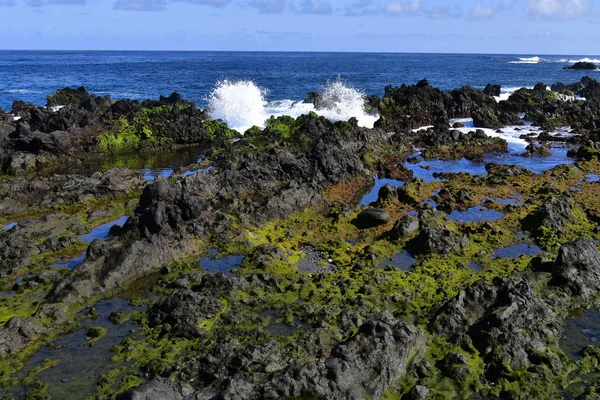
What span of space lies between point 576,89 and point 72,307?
8640 cm

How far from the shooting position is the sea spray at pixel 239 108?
5338 cm

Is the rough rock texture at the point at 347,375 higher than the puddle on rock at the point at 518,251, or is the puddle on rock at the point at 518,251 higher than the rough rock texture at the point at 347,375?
the rough rock texture at the point at 347,375

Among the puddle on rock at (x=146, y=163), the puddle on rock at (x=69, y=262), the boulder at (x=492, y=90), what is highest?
the boulder at (x=492, y=90)

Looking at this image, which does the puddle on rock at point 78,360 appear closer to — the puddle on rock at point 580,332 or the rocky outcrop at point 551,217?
the puddle on rock at point 580,332

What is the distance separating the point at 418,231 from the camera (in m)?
22.8

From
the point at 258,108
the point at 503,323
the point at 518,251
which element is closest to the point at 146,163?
the point at 258,108

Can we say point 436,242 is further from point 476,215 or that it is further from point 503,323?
point 503,323

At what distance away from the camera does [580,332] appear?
15625mm

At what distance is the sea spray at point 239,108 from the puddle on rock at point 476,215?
99.5 ft

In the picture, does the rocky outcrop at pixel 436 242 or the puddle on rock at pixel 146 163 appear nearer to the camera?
the rocky outcrop at pixel 436 242

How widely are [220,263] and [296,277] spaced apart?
147 inches

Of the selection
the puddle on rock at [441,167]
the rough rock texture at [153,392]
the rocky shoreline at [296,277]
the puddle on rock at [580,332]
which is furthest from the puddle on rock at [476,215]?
the rough rock texture at [153,392]

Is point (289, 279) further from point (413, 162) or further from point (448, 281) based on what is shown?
point (413, 162)

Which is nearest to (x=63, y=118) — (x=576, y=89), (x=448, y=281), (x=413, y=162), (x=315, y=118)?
(x=315, y=118)
